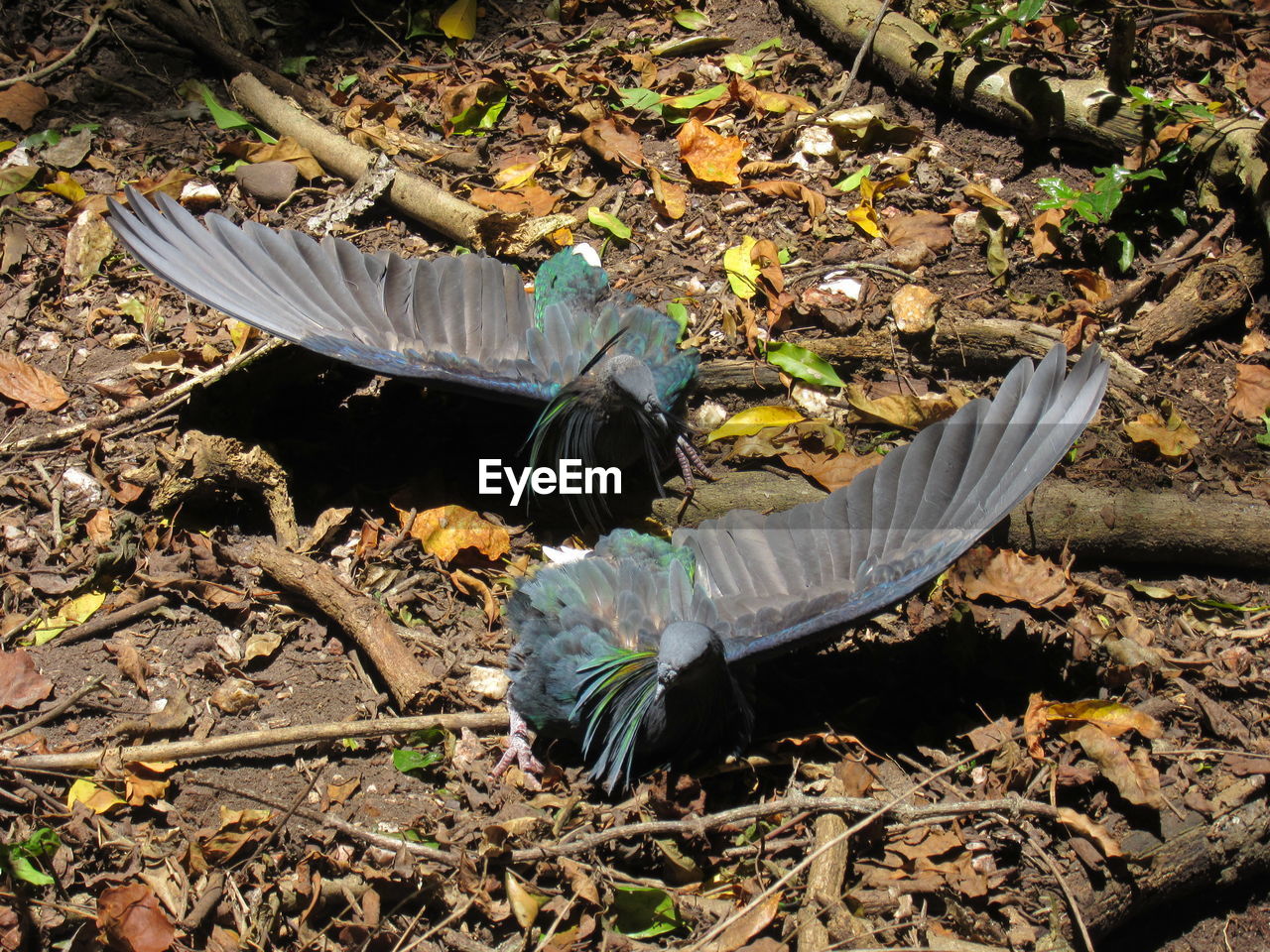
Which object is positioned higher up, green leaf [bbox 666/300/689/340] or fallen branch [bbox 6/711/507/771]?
green leaf [bbox 666/300/689/340]

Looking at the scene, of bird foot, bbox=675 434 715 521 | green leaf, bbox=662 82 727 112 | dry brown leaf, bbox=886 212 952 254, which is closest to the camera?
bird foot, bbox=675 434 715 521

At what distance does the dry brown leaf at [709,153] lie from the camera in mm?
4559

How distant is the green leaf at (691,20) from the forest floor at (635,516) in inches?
0.7

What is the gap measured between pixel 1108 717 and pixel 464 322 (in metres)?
2.49

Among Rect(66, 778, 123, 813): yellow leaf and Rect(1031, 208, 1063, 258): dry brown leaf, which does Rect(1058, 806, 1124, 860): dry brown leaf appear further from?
Rect(66, 778, 123, 813): yellow leaf

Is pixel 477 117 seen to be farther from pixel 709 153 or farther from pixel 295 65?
pixel 709 153

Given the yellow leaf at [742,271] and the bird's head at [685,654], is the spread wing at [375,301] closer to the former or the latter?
the yellow leaf at [742,271]

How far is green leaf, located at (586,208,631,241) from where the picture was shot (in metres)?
4.40

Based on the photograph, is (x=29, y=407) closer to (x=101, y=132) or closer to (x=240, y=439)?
(x=240, y=439)

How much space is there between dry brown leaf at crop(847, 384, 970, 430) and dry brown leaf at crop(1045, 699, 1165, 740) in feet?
3.77

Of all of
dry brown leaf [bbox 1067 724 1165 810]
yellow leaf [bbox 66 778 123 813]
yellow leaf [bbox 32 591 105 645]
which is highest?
dry brown leaf [bbox 1067 724 1165 810]

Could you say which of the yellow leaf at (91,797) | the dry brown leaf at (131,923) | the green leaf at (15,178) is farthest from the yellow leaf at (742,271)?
the green leaf at (15,178)

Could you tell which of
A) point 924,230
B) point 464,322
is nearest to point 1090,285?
point 924,230

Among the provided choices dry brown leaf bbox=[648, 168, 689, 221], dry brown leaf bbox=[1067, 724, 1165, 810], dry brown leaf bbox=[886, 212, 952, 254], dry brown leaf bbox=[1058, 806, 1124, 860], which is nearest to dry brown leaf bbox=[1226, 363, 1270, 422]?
dry brown leaf bbox=[886, 212, 952, 254]
